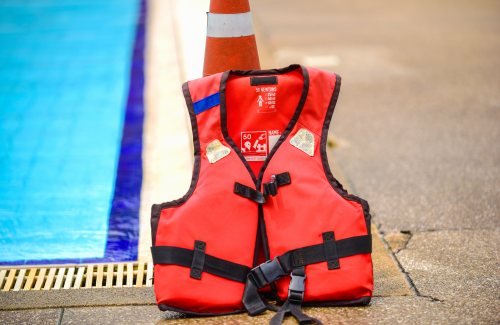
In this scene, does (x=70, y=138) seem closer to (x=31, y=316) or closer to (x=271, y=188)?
(x=31, y=316)

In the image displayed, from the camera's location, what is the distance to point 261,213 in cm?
266

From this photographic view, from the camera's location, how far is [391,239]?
3.25m

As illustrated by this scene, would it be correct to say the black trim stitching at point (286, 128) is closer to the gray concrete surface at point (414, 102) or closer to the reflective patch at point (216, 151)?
the reflective patch at point (216, 151)

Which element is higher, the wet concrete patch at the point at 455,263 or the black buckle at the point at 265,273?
the black buckle at the point at 265,273

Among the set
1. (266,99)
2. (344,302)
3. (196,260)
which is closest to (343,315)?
(344,302)

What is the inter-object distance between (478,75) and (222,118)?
5.40 meters

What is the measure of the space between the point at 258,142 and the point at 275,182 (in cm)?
32

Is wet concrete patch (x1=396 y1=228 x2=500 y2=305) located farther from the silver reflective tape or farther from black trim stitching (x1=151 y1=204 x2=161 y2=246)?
the silver reflective tape

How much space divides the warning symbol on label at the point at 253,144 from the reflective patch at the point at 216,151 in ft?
0.44

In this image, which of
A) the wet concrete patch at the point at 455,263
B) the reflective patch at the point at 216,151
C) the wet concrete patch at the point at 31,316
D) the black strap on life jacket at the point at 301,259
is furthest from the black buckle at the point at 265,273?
the wet concrete patch at the point at 31,316

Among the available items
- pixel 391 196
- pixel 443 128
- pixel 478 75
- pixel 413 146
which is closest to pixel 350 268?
pixel 391 196

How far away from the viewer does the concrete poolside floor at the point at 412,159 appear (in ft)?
8.22

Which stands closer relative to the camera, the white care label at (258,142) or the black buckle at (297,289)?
the black buckle at (297,289)

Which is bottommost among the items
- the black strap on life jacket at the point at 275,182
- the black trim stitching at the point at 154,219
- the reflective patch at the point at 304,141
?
the black trim stitching at the point at 154,219
